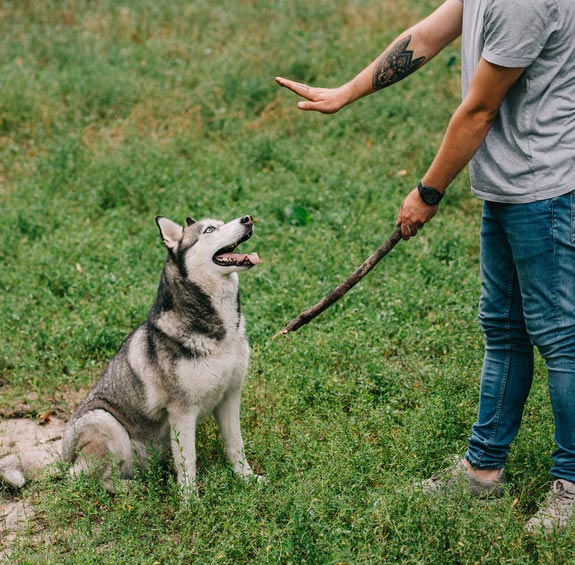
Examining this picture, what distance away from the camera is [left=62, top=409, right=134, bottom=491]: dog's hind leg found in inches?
166

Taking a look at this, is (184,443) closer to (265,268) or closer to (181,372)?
(181,372)

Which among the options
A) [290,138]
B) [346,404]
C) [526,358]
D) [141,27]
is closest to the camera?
[526,358]

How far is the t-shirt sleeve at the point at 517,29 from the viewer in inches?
116

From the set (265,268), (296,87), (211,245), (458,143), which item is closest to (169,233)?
(211,245)

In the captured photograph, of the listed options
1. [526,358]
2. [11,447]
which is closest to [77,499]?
[11,447]

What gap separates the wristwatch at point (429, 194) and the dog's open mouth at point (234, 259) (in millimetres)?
1010

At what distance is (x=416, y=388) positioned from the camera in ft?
16.4

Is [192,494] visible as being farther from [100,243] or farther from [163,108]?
[163,108]

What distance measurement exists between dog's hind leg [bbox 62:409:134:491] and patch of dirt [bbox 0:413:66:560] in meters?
0.18

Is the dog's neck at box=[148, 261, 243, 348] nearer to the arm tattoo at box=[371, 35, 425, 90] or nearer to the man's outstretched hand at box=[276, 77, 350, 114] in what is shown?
the man's outstretched hand at box=[276, 77, 350, 114]

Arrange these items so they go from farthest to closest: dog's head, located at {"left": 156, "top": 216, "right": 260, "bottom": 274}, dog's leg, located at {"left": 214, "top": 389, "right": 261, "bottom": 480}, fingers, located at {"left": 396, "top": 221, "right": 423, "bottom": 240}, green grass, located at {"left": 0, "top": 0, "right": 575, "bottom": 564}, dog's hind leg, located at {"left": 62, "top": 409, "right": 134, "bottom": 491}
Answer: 1. dog's leg, located at {"left": 214, "top": 389, "right": 261, "bottom": 480}
2. dog's hind leg, located at {"left": 62, "top": 409, "right": 134, "bottom": 491}
3. dog's head, located at {"left": 156, "top": 216, "right": 260, "bottom": 274}
4. green grass, located at {"left": 0, "top": 0, "right": 575, "bottom": 564}
5. fingers, located at {"left": 396, "top": 221, "right": 423, "bottom": 240}

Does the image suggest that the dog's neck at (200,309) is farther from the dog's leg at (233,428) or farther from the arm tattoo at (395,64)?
the arm tattoo at (395,64)

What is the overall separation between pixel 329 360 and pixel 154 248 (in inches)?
98.7

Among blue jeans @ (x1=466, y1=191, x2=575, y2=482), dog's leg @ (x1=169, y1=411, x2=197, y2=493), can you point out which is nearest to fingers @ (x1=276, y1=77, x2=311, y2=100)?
blue jeans @ (x1=466, y1=191, x2=575, y2=482)
